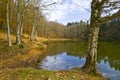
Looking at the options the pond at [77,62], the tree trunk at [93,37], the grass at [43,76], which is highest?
the tree trunk at [93,37]

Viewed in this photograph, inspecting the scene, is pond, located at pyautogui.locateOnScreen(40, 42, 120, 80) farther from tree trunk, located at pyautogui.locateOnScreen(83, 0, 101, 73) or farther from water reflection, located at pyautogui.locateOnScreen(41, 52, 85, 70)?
tree trunk, located at pyautogui.locateOnScreen(83, 0, 101, 73)

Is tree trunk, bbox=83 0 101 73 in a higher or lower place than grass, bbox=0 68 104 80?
higher

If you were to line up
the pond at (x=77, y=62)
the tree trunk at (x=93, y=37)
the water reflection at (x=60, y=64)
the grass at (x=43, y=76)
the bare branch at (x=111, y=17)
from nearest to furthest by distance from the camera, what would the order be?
the grass at (x=43, y=76) < the bare branch at (x=111, y=17) < the tree trunk at (x=93, y=37) < the pond at (x=77, y=62) < the water reflection at (x=60, y=64)

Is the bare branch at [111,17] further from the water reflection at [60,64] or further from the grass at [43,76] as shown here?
the water reflection at [60,64]

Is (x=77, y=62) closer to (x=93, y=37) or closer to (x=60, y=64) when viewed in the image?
(x=60, y=64)

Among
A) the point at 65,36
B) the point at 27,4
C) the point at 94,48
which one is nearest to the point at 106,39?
the point at 65,36

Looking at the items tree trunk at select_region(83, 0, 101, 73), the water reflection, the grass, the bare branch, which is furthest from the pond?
the bare branch

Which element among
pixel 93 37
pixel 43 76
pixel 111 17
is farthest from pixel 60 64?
pixel 43 76

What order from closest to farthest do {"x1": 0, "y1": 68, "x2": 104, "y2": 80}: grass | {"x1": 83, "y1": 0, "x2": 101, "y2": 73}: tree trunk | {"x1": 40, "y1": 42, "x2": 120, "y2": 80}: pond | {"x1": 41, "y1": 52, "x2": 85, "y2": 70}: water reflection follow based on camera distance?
{"x1": 0, "y1": 68, "x2": 104, "y2": 80}: grass → {"x1": 83, "y1": 0, "x2": 101, "y2": 73}: tree trunk → {"x1": 40, "y1": 42, "x2": 120, "y2": 80}: pond → {"x1": 41, "y1": 52, "x2": 85, "y2": 70}: water reflection

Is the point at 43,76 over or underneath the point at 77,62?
over

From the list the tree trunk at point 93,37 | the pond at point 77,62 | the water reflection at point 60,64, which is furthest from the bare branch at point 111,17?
the water reflection at point 60,64

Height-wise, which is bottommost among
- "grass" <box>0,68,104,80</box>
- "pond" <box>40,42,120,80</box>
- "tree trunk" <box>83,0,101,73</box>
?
"pond" <box>40,42,120,80</box>

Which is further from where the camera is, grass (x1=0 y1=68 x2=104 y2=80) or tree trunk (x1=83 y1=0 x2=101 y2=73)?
tree trunk (x1=83 y1=0 x2=101 y2=73)

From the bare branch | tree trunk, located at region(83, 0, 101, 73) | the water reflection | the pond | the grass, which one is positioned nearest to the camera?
the grass
